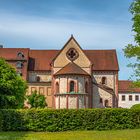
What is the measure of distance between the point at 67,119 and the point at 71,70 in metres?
36.8

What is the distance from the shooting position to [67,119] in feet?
156

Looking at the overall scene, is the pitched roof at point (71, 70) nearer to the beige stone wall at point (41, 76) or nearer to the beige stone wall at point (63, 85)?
the beige stone wall at point (63, 85)

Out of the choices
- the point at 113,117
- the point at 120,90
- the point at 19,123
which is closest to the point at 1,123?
the point at 19,123

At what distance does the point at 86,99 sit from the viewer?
3265 inches

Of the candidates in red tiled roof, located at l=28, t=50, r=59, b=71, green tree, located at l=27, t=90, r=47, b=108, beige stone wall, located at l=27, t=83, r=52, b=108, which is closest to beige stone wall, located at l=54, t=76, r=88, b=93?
green tree, located at l=27, t=90, r=47, b=108

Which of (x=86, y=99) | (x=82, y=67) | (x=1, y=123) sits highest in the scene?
(x=82, y=67)

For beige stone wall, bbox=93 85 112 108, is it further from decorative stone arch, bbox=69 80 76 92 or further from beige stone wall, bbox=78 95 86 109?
beige stone wall, bbox=78 95 86 109

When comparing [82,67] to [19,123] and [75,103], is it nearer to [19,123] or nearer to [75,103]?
[75,103]

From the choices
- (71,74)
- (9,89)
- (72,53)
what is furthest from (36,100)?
(9,89)

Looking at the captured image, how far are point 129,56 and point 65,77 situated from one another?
1586 inches

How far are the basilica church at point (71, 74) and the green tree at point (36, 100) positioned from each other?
1.86m

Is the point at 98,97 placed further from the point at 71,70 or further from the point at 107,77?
the point at 71,70

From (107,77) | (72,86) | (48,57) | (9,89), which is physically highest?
(48,57)

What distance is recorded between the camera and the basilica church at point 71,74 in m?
82.4
